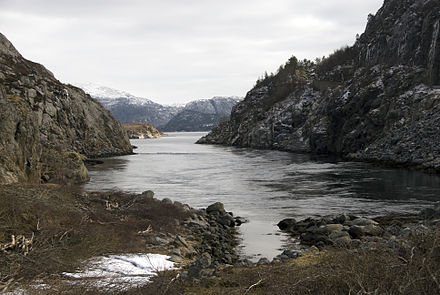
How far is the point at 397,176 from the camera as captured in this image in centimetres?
4206

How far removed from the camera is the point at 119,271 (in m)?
10.5

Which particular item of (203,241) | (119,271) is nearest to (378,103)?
(203,241)

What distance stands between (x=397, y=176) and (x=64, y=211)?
123ft

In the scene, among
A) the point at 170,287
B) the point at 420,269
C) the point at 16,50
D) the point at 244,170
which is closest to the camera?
the point at 420,269

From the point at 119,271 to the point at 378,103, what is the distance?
6859cm

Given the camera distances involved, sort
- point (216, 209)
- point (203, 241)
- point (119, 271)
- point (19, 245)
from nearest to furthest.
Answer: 1. point (119, 271)
2. point (19, 245)
3. point (203, 241)
4. point (216, 209)

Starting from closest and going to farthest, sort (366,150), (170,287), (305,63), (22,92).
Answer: (170,287) < (366,150) < (22,92) < (305,63)

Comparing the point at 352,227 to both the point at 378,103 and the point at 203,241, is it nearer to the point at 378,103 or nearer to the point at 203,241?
the point at 203,241

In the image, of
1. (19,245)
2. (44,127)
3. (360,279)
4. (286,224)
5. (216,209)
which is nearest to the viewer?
(360,279)

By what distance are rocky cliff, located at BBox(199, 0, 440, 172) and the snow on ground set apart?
4110cm

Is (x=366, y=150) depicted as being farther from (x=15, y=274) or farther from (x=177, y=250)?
(x=15, y=274)

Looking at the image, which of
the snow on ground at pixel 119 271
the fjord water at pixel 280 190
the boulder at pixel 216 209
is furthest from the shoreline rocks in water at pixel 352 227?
the snow on ground at pixel 119 271

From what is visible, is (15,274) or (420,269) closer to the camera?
(420,269)

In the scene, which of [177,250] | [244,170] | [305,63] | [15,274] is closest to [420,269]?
[15,274]
